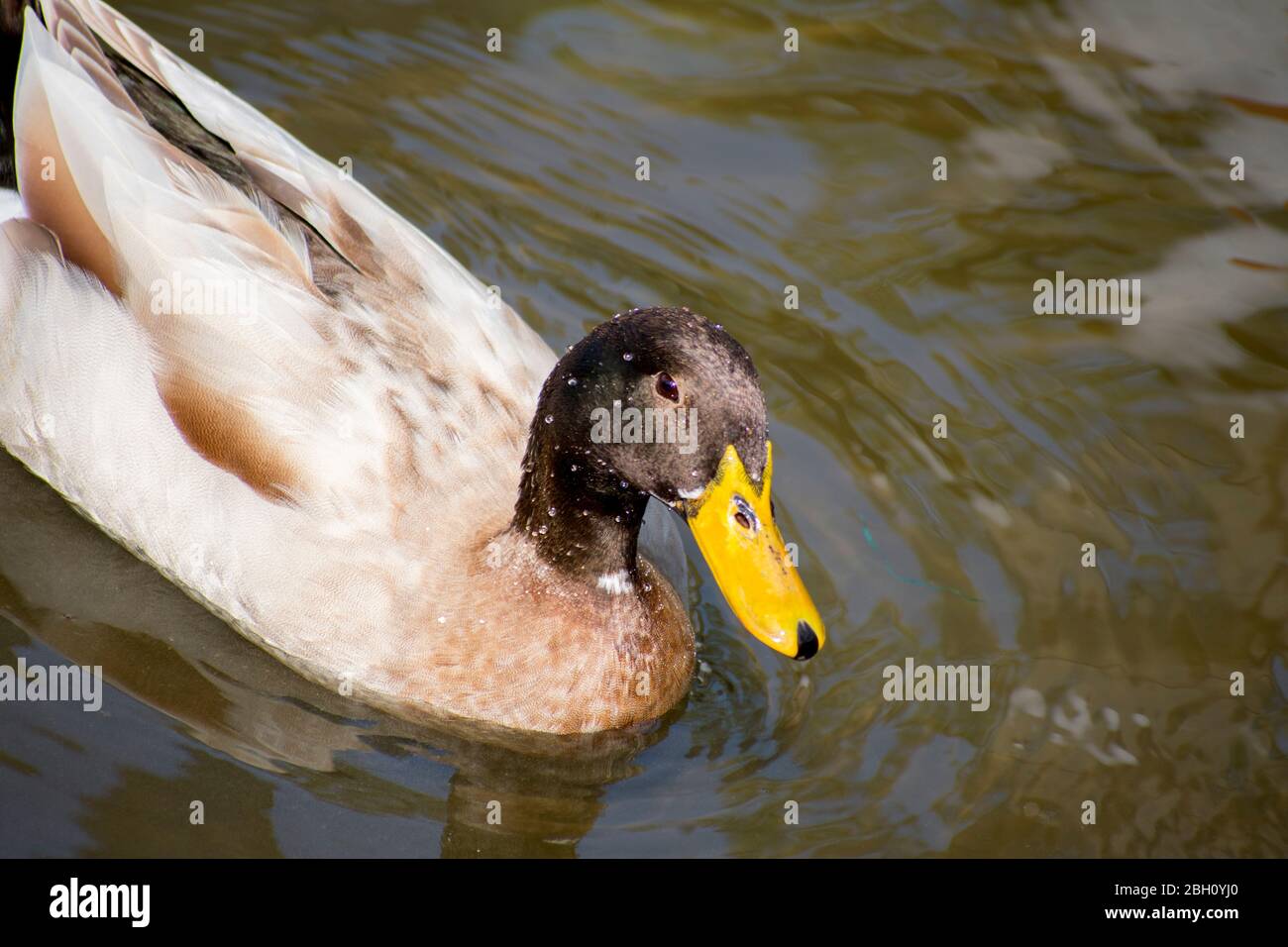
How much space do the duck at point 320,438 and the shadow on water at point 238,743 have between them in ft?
0.27

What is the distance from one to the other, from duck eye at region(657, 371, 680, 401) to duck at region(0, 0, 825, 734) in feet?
0.70

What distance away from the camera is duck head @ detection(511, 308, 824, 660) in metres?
4.09

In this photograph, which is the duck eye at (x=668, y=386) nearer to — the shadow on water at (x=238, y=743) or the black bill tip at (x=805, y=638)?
the black bill tip at (x=805, y=638)

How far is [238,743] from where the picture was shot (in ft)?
14.9

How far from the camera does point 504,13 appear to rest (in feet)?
24.3

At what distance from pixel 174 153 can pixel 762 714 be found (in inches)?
97.6

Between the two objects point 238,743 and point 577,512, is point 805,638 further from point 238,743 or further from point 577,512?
point 238,743

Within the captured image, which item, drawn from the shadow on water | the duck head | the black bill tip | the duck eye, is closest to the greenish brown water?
the shadow on water

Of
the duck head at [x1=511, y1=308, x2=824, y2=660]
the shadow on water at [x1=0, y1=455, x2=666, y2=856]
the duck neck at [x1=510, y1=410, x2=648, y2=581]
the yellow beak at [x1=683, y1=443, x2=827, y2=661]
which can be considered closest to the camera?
the duck head at [x1=511, y1=308, x2=824, y2=660]

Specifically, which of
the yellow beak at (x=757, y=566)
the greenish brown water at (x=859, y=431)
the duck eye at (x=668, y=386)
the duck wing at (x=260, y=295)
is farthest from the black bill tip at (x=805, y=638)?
the duck wing at (x=260, y=295)

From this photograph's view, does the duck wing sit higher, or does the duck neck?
the duck wing

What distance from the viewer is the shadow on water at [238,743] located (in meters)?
4.35

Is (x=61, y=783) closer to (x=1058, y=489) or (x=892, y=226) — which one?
(x=1058, y=489)

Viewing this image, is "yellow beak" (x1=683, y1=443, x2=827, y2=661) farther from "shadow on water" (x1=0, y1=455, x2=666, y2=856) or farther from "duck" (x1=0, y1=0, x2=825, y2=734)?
"shadow on water" (x1=0, y1=455, x2=666, y2=856)
